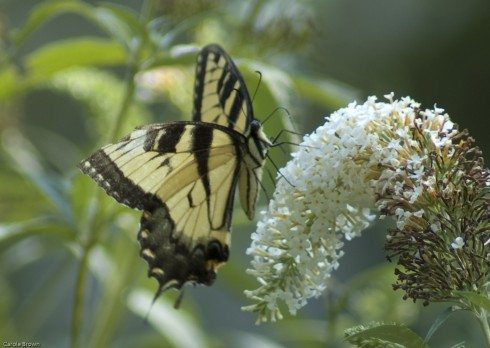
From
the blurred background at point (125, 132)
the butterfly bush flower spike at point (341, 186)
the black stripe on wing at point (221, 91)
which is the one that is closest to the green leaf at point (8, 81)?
the blurred background at point (125, 132)

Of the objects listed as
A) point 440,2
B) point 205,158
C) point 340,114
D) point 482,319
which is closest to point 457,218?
point 482,319

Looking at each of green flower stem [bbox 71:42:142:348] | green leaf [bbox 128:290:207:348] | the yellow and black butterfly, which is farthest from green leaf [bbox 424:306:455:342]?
green leaf [bbox 128:290:207:348]

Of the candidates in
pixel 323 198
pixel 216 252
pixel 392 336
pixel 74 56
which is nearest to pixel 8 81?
pixel 74 56

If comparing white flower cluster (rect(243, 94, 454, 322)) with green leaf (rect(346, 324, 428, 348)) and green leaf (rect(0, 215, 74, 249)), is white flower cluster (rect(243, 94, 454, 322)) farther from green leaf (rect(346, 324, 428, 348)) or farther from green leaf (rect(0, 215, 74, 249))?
green leaf (rect(0, 215, 74, 249))

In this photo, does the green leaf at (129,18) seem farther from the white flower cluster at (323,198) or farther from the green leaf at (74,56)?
the white flower cluster at (323,198)

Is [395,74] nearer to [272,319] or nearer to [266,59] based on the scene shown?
[266,59]

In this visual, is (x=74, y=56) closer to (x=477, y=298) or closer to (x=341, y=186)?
(x=341, y=186)
